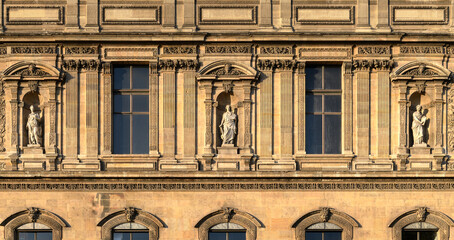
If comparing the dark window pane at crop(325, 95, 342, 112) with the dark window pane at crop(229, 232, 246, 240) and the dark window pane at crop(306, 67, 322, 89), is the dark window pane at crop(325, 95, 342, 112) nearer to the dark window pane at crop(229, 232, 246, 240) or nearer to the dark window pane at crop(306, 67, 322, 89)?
the dark window pane at crop(306, 67, 322, 89)

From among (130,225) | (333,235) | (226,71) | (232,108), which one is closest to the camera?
(130,225)

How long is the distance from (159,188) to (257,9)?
7.35 meters

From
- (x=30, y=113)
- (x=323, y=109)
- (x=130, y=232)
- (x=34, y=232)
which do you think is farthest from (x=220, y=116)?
(x=34, y=232)

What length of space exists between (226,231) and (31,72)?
895 centimetres

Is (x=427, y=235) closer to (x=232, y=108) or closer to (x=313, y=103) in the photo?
(x=313, y=103)

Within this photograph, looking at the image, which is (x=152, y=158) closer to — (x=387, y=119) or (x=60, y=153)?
(x=60, y=153)

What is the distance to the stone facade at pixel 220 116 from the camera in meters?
35.8

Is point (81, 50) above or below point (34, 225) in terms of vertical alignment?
above

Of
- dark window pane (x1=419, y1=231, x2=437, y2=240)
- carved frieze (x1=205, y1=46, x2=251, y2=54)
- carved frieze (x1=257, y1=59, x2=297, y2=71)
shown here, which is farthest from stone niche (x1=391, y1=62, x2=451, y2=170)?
carved frieze (x1=205, y1=46, x2=251, y2=54)

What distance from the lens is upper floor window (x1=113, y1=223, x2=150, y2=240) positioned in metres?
35.8

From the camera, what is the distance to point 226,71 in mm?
36312

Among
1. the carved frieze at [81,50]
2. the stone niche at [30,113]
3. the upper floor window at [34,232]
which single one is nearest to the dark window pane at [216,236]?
the upper floor window at [34,232]

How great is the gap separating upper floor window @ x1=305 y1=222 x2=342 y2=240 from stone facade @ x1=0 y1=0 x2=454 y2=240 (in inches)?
8.3

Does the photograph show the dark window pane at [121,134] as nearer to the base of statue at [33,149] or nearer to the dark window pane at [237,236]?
the base of statue at [33,149]
